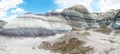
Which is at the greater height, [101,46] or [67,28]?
[101,46]

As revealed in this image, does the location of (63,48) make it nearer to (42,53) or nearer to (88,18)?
(42,53)

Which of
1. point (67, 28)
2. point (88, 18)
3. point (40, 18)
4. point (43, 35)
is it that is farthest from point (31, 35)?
point (88, 18)

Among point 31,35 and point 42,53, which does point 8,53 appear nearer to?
point 42,53

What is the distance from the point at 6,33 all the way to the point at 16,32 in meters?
3.23

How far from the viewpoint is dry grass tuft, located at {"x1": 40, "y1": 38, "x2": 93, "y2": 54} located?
168 ft

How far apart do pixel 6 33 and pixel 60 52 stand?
35.4 m

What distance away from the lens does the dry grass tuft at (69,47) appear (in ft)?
168

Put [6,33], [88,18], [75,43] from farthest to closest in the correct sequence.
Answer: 1. [88,18]
2. [6,33]
3. [75,43]

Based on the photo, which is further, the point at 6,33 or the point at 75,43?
the point at 6,33

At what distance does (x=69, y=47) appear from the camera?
180 ft

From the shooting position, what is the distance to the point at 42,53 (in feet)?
176

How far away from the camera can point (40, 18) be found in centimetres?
9894

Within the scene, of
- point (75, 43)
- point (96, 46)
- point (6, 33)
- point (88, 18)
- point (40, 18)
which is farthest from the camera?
point (88, 18)

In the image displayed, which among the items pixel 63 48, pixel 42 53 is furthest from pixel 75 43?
pixel 42 53
